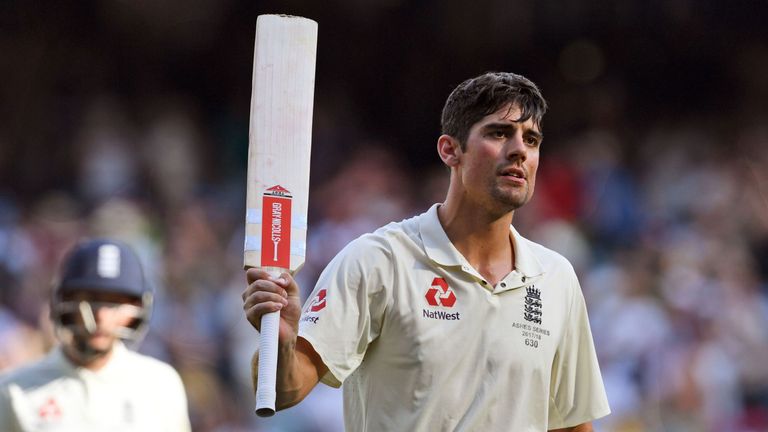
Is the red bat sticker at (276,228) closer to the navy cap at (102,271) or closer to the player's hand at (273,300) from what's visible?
the player's hand at (273,300)

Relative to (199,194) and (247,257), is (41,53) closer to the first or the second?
(199,194)

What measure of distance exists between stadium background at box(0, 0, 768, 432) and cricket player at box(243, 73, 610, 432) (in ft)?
16.5

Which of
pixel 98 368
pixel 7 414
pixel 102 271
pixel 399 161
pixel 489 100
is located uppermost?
pixel 399 161

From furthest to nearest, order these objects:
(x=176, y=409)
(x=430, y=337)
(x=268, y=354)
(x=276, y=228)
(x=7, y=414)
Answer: (x=176, y=409)
(x=7, y=414)
(x=430, y=337)
(x=276, y=228)
(x=268, y=354)

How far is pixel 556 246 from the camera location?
10.3 m

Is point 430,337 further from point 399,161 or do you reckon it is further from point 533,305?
point 399,161

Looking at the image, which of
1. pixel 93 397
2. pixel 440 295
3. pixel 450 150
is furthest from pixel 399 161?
pixel 440 295

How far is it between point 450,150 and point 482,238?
284 millimetres

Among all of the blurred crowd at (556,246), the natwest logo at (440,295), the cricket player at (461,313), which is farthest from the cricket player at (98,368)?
the blurred crowd at (556,246)

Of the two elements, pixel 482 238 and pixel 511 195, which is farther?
pixel 482 238

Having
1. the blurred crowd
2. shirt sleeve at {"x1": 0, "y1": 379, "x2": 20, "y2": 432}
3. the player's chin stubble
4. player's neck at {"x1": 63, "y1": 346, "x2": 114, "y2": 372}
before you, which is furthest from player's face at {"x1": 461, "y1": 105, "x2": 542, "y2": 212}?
the blurred crowd

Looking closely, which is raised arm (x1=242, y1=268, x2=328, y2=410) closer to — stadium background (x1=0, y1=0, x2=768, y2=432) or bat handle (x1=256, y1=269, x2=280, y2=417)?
bat handle (x1=256, y1=269, x2=280, y2=417)

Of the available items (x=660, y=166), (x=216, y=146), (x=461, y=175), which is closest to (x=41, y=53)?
(x=216, y=146)

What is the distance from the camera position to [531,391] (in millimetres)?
4008
